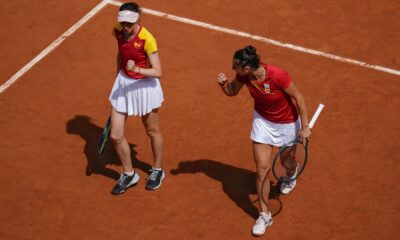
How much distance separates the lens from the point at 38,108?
10031mm

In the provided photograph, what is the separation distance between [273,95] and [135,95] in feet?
5.64

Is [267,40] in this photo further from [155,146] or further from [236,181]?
[155,146]

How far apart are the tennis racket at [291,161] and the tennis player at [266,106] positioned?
0.42 ft

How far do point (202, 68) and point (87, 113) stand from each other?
203 cm

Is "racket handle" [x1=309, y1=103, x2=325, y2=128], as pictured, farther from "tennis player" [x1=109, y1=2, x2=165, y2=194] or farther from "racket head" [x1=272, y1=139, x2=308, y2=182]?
"tennis player" [x1=109, y1=2, x2=165, y2=194]

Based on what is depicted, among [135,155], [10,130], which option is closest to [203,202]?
[135,155]

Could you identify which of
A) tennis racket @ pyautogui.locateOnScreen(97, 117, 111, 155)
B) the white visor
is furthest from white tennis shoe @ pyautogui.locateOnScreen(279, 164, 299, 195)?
the white visor

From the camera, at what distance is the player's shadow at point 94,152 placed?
9102 mm

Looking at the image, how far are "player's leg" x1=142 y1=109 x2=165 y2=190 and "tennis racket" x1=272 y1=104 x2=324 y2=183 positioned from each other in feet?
5.03

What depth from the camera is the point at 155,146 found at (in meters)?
8.43

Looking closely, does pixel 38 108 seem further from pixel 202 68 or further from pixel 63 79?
pixel 202 68

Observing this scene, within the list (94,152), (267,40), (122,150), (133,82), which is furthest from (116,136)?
(267,40)

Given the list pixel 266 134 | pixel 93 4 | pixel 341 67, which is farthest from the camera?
pixel 93 4

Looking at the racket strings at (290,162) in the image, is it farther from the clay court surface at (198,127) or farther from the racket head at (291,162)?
the clay court surface at (198,127)
